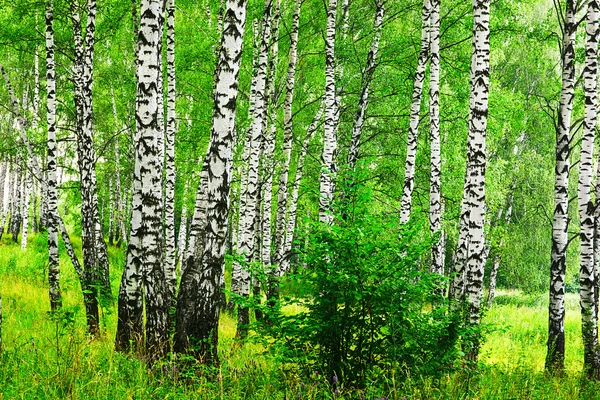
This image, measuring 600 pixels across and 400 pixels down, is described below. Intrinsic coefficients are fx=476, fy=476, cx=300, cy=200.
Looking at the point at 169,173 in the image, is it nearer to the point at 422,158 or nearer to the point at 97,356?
the point at 97,356

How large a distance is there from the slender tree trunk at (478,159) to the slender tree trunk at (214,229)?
356 centimetres

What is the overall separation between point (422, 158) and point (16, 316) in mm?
12352

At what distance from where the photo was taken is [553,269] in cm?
801

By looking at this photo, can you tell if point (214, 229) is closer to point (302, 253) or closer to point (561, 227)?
point (302, 253)

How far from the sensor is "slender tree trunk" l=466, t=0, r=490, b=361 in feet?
22.0

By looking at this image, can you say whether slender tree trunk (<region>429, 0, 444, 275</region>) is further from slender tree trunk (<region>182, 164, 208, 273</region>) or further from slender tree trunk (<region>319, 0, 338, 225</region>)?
slender tree trunk (<region>182, 164, 208, 273</region>)

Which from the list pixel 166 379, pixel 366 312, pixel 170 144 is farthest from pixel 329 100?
pixel 166 379

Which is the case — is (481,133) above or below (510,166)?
below

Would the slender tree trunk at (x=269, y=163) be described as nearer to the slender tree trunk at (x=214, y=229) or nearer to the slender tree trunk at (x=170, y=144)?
the slender tree trunk at (x=170, y=144)

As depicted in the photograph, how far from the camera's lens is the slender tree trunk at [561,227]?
7914mm

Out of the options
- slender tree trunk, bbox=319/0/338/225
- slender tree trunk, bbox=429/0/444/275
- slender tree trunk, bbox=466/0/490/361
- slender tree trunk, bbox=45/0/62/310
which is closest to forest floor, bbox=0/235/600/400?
slender tree trunk, bbox=45/0/62/310

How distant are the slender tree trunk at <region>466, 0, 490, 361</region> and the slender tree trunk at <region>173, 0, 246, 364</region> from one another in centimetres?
356

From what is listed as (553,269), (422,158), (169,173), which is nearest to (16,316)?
(169,173)

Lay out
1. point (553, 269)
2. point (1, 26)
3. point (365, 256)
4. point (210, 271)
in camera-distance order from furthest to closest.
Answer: point (1, 26) → point (553, 269) → point (210, 271) → point (365, 256)
